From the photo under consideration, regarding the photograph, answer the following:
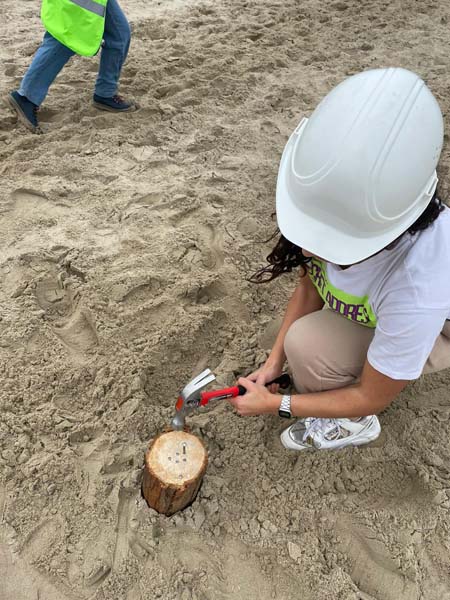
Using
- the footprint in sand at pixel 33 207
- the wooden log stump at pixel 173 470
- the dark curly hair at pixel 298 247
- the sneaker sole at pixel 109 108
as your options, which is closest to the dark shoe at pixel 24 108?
the sneaker sole at pixel 109 108

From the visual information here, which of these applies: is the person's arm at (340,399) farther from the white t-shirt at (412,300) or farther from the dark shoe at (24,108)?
the dark shoe at (24,108)

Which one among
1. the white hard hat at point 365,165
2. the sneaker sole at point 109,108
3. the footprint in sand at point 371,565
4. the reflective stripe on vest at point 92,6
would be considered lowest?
the sneaker sole at point 109,108

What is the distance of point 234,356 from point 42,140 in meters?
1.83

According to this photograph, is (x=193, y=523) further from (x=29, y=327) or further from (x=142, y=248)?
(x=142, y=248)

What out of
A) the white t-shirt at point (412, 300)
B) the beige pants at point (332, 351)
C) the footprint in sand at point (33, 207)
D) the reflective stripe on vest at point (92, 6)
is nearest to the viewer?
the white t-shirt at point (412, 300)

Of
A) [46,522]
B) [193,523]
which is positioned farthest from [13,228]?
[193,523]

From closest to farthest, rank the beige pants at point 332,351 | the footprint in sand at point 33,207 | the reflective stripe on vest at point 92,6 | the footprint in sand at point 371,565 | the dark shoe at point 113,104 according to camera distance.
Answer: the footprint in sand at point 371,565 → the beige pants at point 332,351 → the footprint in sand at point 33,207 → the reflective stripe on vest at point 92,6 → the dark shoe at point 113,104

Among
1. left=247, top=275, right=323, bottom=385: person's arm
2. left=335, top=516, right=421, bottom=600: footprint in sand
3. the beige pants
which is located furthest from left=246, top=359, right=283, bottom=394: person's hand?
left=335, top=516, right=421, bottom=600: footprint in sand

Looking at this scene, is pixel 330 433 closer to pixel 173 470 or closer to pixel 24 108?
pixel 173 470

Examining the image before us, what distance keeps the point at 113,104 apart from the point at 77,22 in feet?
1.69

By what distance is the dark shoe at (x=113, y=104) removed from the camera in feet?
10.7

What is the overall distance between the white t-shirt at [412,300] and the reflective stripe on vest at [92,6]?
7.44ft

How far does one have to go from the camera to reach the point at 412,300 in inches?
51.3

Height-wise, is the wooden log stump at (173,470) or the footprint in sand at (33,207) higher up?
the wooden log stump at (173,470)
